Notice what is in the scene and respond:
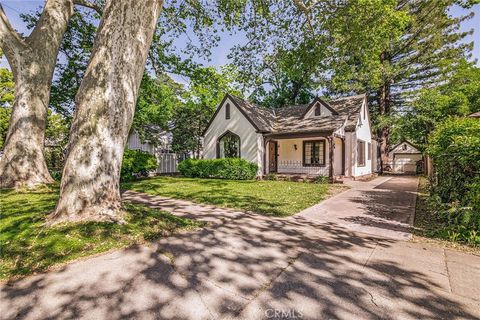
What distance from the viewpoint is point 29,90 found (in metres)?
8.68

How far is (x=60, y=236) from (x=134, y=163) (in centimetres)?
1173

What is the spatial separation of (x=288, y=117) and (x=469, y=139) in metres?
15.1

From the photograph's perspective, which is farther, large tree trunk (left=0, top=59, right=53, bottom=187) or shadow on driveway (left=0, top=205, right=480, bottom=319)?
large tree trunk (left=0, top=59, right=53, bottom=187)

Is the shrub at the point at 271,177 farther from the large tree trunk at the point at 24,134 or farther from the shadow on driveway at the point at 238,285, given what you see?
the large tree trunk at the point at 24,134

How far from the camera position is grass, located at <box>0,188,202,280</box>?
10.5ft

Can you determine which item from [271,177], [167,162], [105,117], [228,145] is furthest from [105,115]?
[167,162]

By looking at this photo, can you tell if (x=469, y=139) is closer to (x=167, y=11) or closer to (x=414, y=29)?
(x=167, y=11)

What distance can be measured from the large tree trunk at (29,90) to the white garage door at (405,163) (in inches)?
1251

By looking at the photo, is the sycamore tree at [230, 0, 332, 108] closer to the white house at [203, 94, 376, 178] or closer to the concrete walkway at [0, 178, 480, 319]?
the white house at [203, 94, 376, 178]

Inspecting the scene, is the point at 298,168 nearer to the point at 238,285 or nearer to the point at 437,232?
the point at 437,232

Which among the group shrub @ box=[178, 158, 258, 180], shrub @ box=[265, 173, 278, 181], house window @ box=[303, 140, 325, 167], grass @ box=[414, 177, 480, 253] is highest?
house window @ box=[303, 140, 325, 167]

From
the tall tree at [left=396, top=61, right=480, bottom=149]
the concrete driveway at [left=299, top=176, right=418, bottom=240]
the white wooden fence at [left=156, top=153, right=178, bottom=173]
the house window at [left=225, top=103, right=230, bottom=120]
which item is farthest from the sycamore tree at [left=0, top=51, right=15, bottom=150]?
the tall tree at [left=396, top=61, right=480, bottom=149]

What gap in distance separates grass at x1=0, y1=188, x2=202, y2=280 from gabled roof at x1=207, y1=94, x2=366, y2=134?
486 inches

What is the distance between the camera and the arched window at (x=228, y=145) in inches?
736
